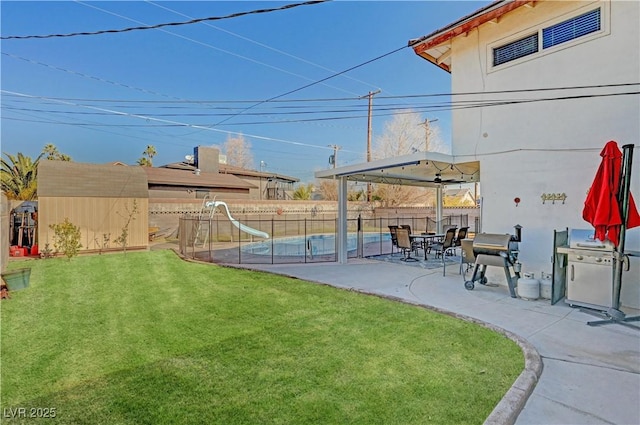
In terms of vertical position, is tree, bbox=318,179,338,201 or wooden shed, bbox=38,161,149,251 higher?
tree, bbox=318,179,338,201

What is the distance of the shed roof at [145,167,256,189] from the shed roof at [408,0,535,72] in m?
17.5

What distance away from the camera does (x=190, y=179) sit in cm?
2241

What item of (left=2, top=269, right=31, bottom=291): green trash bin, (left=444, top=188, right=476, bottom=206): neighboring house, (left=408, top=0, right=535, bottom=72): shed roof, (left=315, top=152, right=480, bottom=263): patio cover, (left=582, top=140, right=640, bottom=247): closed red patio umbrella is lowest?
(left=2, top=269, right=31, bottom=291): green trash bin

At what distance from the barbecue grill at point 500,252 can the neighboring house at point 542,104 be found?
0.60m

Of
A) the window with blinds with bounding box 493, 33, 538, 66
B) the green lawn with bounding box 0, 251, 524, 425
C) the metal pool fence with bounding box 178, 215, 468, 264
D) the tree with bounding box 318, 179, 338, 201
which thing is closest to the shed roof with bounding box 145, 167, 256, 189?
the metal pool fence with bounding box 178, 215, 468, 264

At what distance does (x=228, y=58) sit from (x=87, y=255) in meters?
10.2

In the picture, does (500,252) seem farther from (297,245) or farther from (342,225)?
(297,245)

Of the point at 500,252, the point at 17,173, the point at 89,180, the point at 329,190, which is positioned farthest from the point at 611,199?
the point at 329,190

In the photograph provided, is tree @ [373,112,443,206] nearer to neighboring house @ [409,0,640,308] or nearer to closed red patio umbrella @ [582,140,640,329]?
neighboring house @ [409,0,640,308]

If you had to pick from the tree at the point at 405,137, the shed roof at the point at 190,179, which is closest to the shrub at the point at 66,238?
the shed roof at the point at 190,179

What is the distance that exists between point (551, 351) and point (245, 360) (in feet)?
11.4

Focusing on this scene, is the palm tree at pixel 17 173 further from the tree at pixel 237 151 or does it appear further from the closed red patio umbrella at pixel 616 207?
the tree at pixel 237 151

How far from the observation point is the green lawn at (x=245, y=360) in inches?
102

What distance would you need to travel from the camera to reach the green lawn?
2580mm
